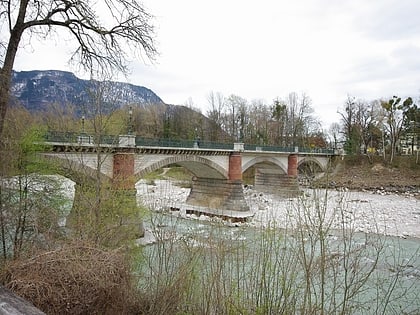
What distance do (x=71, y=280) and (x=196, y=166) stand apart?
25285mm

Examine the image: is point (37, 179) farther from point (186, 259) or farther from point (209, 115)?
point (209, 115)

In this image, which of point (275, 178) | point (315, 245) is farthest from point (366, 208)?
point (315, 245)

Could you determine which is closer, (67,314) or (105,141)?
(67,314)

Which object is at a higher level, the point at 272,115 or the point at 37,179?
the point at 272,115

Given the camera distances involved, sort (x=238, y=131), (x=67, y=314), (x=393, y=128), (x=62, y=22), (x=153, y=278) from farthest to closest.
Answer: (x=238, y=131), (x=393, y=128), (x=62, y=22), (x=153, y=278), (x=67, y=314)

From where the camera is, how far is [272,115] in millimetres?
57625

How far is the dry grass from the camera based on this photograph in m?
3.86

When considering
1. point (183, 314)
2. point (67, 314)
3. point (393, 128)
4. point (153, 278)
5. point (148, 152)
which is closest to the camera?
point (67, 314)

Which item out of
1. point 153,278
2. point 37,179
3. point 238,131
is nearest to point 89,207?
point 37,179

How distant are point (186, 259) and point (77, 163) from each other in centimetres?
1027

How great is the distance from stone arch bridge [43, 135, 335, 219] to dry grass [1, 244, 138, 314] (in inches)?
A: 265

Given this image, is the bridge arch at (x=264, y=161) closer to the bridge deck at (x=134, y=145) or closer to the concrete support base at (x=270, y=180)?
the bridge deck at (x=134, y=145)

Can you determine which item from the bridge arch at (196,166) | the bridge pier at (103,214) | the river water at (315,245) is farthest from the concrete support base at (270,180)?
the bridge pier at (103,214)

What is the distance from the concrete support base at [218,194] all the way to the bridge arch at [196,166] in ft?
2.05
